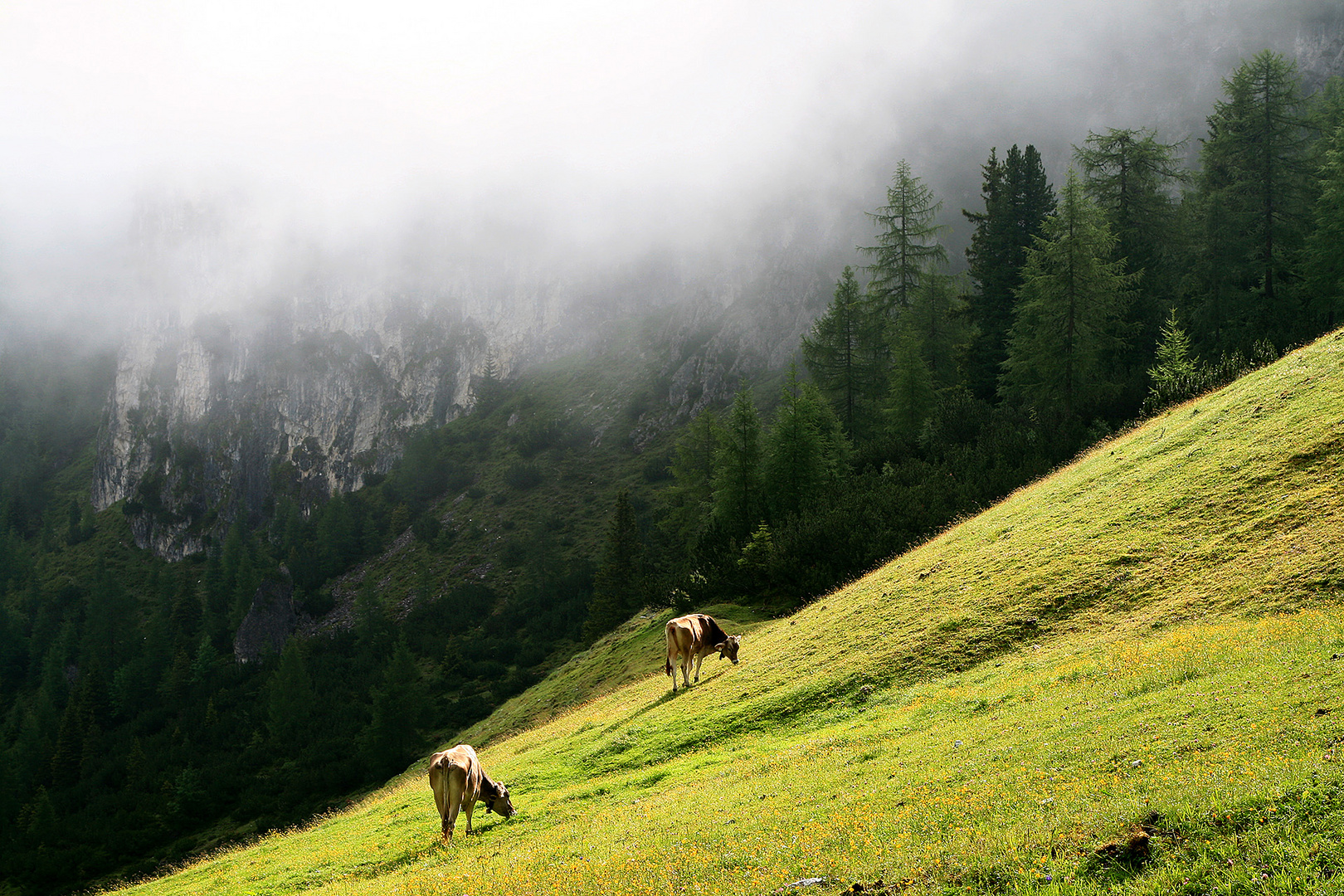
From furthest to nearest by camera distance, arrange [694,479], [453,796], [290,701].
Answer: [290,701]
[694,479]
[453,796]

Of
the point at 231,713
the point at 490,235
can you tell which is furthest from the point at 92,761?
the point at 490,235

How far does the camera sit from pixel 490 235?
18612cm

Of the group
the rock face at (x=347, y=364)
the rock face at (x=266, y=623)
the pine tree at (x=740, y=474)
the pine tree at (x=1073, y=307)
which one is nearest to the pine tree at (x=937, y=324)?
the pine tree at (x=1073, y=307)

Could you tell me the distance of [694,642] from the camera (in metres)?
21.7

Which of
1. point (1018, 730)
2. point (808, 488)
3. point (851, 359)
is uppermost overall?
point (851, 359)

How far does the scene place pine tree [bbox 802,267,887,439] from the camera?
186ft

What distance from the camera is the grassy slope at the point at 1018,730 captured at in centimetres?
657

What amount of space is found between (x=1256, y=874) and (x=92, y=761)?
87808 mm

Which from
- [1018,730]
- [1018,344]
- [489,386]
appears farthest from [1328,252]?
[489,386]

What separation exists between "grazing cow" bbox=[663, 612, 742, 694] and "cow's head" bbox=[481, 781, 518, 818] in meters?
7.52

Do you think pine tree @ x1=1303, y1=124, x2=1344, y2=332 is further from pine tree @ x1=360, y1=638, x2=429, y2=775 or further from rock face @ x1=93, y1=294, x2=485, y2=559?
rock face @ x1=93, y1=294, x2=485, y2=559

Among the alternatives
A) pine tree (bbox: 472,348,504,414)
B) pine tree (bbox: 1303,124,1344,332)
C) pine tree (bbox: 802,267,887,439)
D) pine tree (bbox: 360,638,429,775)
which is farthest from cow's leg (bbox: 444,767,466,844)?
pine tree (bbox: 472,348,504,414)

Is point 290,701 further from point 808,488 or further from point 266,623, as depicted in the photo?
point 808,488

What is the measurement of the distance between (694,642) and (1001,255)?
48.3 meters
